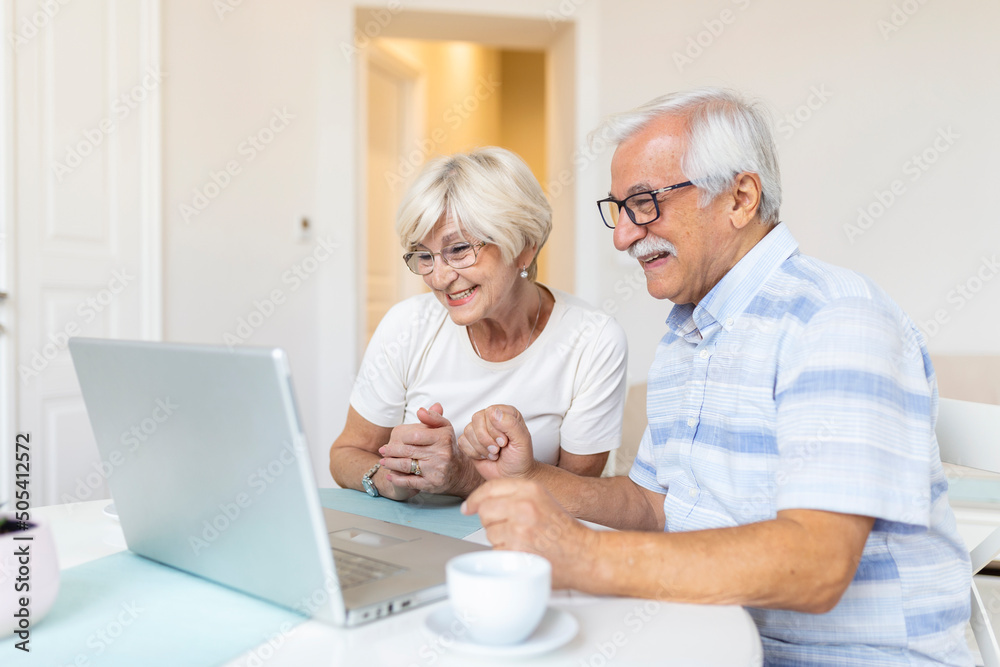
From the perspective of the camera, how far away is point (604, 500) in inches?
49.7

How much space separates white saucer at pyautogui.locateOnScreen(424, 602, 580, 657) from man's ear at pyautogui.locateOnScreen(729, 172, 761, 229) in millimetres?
678

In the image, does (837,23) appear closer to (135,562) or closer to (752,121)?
(752,121)

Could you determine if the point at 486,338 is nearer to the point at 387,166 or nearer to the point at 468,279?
the point at 468,279

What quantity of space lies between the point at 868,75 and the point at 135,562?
3807 millimetres

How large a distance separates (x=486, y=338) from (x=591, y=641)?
110 centimetres

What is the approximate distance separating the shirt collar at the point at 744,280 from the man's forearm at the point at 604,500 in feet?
0.96

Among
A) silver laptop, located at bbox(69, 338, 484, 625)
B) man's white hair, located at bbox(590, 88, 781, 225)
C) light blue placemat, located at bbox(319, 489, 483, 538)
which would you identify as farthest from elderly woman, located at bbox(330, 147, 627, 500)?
silver laptop, located at bbox(69, 338, 484, 625)

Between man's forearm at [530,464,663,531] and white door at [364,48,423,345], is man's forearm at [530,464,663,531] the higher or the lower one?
the lower one

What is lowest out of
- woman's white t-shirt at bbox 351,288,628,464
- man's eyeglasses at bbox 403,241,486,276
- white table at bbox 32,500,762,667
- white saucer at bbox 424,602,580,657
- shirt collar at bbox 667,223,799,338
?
white table at bbox 32,500,762,667

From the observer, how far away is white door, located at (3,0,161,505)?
2492 mm

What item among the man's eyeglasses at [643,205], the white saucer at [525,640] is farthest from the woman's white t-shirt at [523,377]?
the white saucer at [525,640]

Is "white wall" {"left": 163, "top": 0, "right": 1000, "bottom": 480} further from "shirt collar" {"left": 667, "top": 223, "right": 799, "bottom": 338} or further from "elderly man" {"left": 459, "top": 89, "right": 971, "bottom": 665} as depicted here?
"shirt collar" {"left": 667, "top": 223, "right": 799, "bottom": 338}

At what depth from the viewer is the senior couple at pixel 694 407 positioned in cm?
84

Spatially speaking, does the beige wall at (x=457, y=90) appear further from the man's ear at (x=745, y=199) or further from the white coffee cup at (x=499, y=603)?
the white coffee cup at (x=499, y=603)
